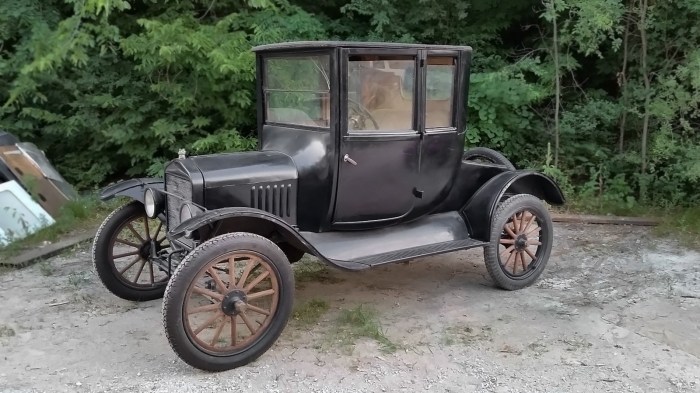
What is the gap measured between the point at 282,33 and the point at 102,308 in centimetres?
353

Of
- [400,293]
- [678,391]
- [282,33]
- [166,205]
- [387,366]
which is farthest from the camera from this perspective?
[282,33]

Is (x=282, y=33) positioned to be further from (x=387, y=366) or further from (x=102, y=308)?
(x=387, y=366)

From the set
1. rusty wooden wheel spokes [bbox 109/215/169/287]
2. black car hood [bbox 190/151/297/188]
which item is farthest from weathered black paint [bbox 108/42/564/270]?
rusty wooden wheel spokes [bbox 109/215/169/287]

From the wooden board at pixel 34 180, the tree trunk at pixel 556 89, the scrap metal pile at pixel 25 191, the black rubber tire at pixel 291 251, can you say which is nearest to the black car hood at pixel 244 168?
the black rubber tire at pixel 291 251

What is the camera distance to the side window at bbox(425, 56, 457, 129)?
3.81 metres

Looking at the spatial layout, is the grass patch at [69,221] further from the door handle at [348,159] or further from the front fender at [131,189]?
the door handle at [348,159]

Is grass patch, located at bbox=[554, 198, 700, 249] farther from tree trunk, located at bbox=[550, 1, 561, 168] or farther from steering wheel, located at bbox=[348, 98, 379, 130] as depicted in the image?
steering wheel, located at bbox=[348, 98, 379, 130]

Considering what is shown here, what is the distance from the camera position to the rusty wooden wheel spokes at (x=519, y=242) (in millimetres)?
4160

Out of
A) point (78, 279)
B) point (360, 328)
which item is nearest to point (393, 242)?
point (360, 328)

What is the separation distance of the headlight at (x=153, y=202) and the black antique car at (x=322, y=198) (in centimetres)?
1

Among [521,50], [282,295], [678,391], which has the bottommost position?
[678,391]

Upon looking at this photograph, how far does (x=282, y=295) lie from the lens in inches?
123

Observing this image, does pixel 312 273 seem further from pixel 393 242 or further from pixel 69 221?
pixel 69 221

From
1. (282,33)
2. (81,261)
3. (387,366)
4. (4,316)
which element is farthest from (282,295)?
(282,33)
